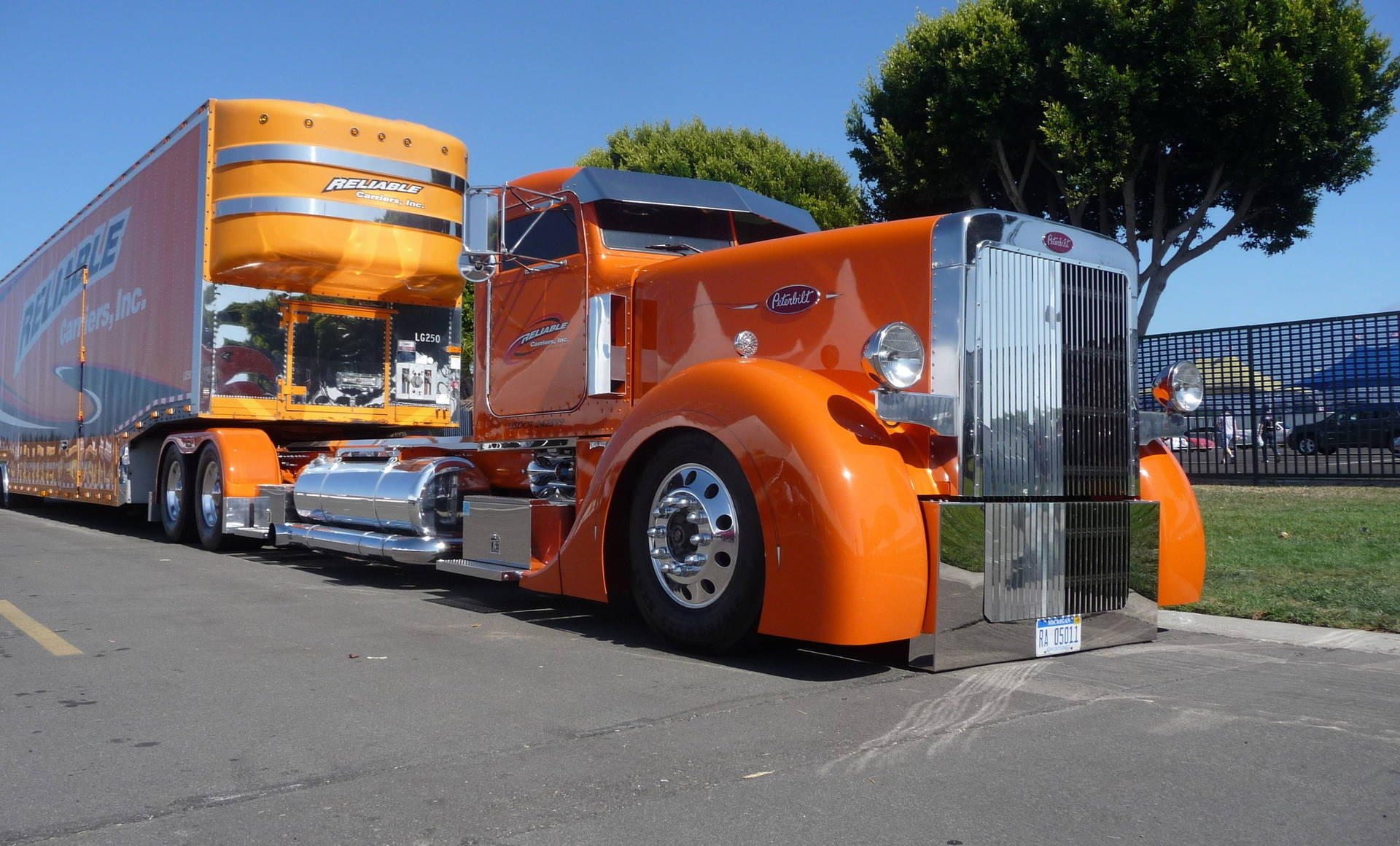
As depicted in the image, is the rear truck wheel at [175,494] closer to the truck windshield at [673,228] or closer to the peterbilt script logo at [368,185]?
the peterbilt script logo at [368,185]

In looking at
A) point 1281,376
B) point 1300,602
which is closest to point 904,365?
point 1300,602

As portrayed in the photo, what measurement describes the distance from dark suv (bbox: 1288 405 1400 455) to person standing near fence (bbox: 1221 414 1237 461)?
746mm

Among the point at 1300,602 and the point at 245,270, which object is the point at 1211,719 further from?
the point at 245,270

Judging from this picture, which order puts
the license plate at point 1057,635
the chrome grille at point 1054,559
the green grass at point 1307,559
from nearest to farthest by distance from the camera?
the chrome grille at point 1054,559, the license plate at point 1057,635, the green grass at point 1307,559

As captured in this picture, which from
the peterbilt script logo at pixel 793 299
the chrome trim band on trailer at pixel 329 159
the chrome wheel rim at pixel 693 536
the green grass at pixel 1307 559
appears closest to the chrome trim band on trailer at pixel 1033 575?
the chrome wheel rim at pixel 693 536

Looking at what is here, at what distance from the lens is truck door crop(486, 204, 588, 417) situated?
23.3ft

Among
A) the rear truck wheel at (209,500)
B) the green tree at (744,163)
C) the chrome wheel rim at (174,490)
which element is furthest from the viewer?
the green tree at (744,163)

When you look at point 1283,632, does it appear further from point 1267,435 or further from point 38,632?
point 1267,435

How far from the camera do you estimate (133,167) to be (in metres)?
12.3

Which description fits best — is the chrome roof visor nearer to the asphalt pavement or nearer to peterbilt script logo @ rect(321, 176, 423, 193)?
the asphalt pavement

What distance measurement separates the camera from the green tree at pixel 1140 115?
15188 millimetres

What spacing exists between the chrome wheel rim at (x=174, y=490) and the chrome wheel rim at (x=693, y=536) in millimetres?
7647

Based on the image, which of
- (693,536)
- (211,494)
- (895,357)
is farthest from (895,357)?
(211,494)

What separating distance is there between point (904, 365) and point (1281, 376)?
12.8 m
